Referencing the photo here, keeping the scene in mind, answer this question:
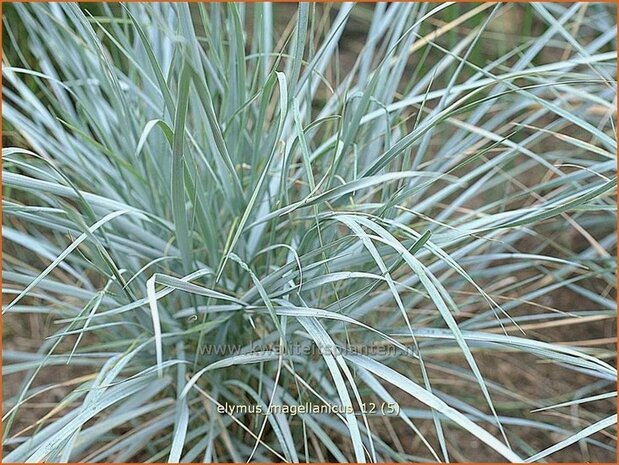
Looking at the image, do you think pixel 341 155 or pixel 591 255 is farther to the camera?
pixel 591 255

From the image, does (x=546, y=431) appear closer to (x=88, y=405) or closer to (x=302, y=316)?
(x=302, y=316)

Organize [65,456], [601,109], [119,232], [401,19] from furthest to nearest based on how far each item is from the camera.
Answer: [601,109] < [401,19] < [119,232] < [65,456]

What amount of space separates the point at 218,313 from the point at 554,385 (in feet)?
2.11

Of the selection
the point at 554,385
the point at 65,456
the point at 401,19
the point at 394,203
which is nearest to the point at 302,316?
the point at 394,203

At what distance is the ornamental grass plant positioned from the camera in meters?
0.81

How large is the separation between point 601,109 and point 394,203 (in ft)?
1.97

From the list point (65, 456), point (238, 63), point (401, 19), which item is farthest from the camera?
point (401, 19)

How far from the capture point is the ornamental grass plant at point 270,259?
806mm

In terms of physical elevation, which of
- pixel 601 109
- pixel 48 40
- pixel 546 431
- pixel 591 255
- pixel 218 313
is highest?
pixel 48 40

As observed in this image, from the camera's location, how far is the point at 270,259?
98 cm

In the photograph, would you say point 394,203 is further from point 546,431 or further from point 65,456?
point 546,431

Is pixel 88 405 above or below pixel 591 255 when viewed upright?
above

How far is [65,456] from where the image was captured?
29.8 inches

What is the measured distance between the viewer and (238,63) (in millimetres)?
922
